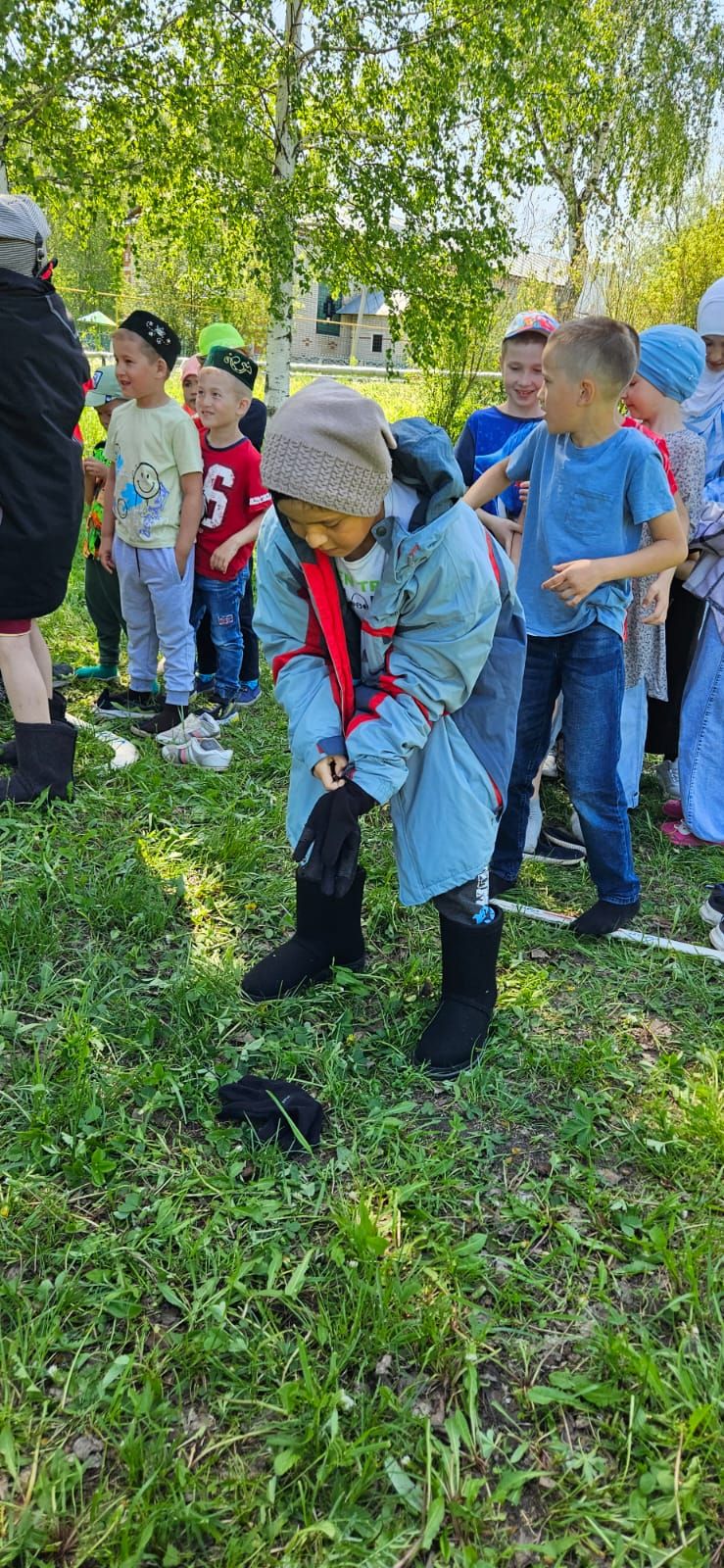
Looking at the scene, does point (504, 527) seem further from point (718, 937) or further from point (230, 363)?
point (230, 363)

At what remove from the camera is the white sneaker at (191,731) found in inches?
173

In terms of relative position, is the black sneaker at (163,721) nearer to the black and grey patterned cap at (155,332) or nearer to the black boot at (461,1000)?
the black and grey patterned cap at (155,332)

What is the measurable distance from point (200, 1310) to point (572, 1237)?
0.75 m

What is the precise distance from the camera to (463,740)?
7.79ft

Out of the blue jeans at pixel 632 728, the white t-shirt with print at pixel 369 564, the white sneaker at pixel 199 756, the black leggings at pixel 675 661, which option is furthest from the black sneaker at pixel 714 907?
the white sneaker at pixel 199 756

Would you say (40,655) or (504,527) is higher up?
(504,527)

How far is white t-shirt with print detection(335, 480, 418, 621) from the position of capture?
209 cm

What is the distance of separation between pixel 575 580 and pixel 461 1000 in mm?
1195

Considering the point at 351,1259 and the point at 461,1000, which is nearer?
the point at 351,1259

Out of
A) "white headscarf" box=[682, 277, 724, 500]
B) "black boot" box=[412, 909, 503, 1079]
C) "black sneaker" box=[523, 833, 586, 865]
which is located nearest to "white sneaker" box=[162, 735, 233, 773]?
"black sneaker" box=[523, 833, 586, 865]

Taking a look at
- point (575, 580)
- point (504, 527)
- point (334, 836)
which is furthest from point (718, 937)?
point (334, 836)

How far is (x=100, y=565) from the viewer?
500cm

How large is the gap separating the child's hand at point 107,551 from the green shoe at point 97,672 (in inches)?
23.0

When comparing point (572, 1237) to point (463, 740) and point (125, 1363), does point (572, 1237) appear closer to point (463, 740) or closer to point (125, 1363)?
point (125, 1363)
